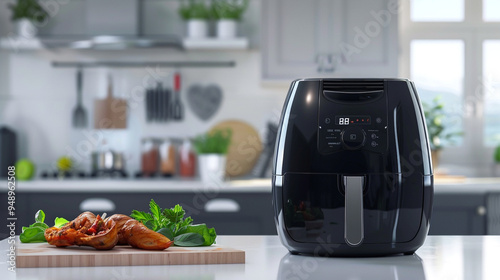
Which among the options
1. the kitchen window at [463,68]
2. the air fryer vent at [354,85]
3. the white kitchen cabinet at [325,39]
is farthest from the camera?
the kitchen window at [463,68]

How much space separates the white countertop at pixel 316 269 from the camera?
3.22 ft

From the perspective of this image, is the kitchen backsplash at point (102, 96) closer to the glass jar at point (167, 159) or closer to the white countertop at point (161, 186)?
the glass jar at point (167, 159)

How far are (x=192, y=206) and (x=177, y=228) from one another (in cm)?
201

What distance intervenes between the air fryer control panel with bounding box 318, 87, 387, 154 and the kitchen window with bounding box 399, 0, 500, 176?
2.86 metres

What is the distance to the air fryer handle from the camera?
1.14 metres

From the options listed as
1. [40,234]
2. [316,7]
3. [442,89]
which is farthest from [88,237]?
[442,89]

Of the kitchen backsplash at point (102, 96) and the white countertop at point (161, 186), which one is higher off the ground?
the kitchen backsplash at point (102, 96)

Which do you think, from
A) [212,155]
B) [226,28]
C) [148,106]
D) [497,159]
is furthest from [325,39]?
[497,159]

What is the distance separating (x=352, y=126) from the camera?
116 cm

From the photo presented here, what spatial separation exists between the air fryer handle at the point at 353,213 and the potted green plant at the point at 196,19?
104 inches

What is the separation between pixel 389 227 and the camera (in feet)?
3.79

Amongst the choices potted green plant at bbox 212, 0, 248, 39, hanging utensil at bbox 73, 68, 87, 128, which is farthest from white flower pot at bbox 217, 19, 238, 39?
hanging utensil at bbox 73, 68, 87, 128

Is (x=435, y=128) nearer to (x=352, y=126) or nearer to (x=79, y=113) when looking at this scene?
(x=79, y=113)

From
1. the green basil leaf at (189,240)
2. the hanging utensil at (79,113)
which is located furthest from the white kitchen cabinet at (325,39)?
the green basil leaf at (189,240)
